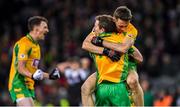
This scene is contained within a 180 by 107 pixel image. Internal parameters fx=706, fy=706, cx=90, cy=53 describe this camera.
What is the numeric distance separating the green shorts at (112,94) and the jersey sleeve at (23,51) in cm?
148

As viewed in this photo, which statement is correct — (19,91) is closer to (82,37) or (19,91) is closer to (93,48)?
(93,48)

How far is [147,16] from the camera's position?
1906cm

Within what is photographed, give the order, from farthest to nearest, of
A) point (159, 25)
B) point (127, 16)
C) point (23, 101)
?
1. point (159, 25)
2. point (23, 101)
3. point (127, 16)

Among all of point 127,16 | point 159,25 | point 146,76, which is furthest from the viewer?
point 159,25

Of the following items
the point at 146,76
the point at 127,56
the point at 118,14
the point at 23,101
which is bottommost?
the point at 146,76

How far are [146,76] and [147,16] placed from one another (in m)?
2.38

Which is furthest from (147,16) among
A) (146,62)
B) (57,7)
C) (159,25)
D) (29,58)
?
(29,58)

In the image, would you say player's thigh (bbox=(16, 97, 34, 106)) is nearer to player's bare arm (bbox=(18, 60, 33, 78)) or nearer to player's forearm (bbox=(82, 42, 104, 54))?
player's bare arm (bbox=(18, 60, 33, 78))

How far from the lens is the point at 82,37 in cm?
1861

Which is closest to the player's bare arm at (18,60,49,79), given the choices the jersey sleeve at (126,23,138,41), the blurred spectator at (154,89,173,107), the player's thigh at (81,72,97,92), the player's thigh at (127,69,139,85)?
the player's thigh at (81,72,97,92)

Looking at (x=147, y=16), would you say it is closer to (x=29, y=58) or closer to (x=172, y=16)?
(x=172, y=16)

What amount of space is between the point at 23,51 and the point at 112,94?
68.8 inches

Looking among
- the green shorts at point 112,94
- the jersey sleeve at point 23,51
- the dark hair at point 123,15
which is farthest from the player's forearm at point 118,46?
the jersey sleeve at point 23,51

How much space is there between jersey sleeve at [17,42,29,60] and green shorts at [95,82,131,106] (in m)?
1.48
